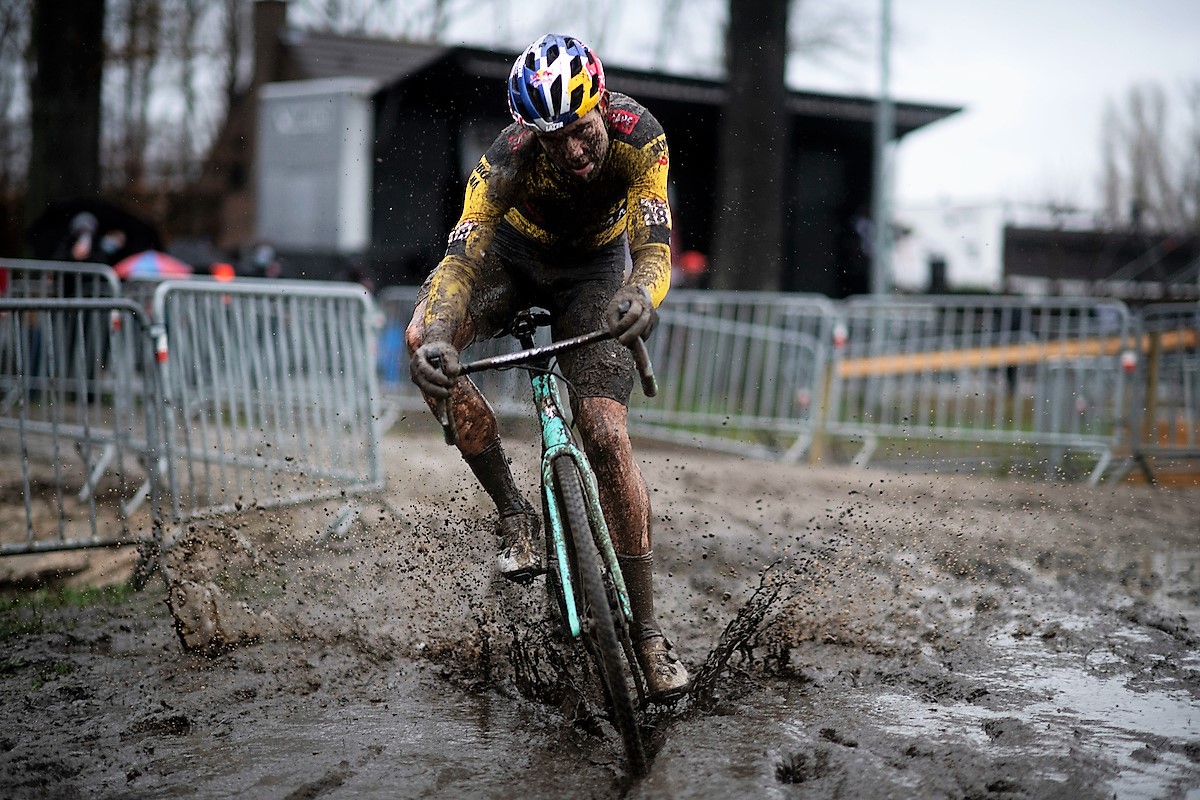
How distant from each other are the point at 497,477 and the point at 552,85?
1523mm

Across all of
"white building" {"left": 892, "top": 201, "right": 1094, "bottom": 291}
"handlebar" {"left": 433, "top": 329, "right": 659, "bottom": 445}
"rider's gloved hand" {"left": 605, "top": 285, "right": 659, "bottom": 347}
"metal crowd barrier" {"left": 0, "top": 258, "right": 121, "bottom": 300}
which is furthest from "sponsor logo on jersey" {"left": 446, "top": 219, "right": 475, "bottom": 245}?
"white building" {"left": 892, "top": 201, "right": 1094, "bottom": 291}

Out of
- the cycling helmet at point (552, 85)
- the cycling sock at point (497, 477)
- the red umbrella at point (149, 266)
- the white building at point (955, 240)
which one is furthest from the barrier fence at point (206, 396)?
the white building at point (955, 240)

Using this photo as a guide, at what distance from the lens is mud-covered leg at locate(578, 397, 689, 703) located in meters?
4.23

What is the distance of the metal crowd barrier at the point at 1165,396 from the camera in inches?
385

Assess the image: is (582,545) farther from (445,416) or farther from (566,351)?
(445,416)

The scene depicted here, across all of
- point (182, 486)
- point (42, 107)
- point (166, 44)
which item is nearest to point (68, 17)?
point (42, 107)

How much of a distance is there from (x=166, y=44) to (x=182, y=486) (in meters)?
24.9

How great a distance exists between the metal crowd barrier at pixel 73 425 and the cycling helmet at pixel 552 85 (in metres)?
3.21

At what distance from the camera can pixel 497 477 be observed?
461cm

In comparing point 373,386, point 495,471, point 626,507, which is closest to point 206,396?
point 373,386

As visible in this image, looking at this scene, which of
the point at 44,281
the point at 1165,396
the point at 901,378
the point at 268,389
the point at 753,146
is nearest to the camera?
the point at 268,389

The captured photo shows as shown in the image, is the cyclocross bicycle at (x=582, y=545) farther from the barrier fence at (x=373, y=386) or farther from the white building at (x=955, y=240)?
the white building at (x=955, y=240)

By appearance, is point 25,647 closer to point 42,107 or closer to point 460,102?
point 42,107

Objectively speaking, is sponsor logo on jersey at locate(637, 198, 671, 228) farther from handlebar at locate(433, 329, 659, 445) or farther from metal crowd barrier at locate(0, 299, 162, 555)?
metal crowd barrier at locate(0, 299, 162, 555)
